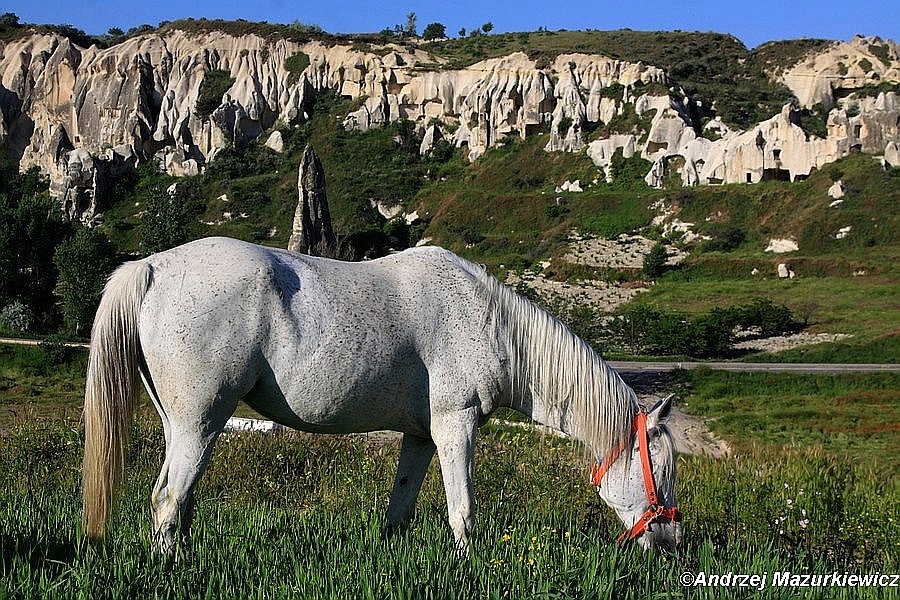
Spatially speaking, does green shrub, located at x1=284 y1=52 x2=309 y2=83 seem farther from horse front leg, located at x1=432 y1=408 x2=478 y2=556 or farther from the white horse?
horse front leg, located at x1=432 y1=408 x2=478 y2=556

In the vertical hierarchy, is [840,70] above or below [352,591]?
above

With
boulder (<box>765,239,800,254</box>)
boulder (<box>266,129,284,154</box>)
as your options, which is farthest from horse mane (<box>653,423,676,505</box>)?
boulder (<box>266,129,284,154</box>)

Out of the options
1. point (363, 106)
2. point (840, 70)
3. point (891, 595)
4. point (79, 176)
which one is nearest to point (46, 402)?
point (891, 595)

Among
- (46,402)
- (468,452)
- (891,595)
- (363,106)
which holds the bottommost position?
(46,402)

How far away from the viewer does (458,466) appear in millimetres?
4953

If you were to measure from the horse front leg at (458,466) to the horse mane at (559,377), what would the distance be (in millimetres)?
484

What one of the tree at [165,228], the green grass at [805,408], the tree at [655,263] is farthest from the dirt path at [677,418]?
the tree at [165,228]

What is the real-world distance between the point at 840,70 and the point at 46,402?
8874cm

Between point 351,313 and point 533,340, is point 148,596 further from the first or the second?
point 533,340

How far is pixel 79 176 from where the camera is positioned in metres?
80.4

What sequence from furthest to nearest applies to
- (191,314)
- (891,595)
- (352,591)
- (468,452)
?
1. (468,452)
2. (191,314)
3. (891,595)
4. (352,591)

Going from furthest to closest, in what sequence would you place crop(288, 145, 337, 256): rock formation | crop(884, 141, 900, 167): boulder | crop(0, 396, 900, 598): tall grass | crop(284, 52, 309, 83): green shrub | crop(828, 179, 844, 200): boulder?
crop(284, 52, 309, 83): green shrub < crop(288, 145, 337, 256): rock formation < crop(884, 141, 900, 167): boulder < crop(828, 179, 844, 200): boulder < crop(0, 396, 900, 598): tall grass

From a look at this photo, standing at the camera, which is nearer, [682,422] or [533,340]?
[533,340]

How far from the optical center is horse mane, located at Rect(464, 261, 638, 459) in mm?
5277
